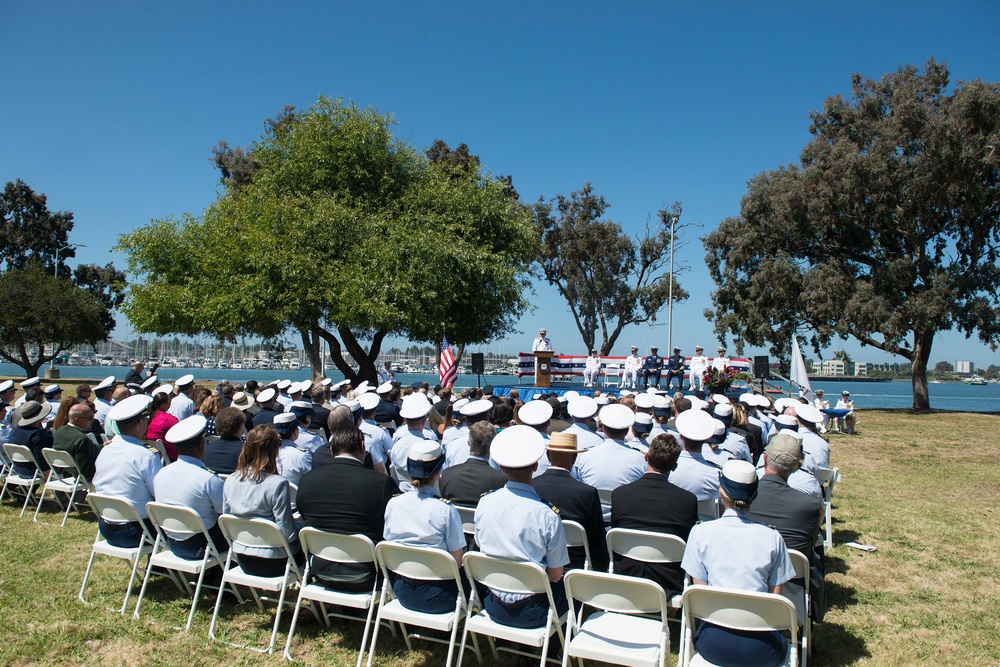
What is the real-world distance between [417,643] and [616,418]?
249 cm

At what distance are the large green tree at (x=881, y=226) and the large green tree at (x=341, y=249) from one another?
15.3 m

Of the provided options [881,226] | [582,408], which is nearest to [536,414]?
[582,408]

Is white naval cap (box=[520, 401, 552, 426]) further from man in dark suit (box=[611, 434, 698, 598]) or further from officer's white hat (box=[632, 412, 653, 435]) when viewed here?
man in dark suit (box=[611, 434, 698, 598])

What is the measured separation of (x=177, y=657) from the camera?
4484 millimetres

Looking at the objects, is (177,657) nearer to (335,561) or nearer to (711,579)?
(335,561)

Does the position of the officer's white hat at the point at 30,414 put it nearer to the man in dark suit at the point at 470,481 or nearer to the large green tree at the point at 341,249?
the man in dark suit at the point at 470,481

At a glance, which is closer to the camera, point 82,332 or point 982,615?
point 982,615

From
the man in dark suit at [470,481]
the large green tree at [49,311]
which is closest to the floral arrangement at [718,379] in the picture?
the man in dark suit at [470,481]

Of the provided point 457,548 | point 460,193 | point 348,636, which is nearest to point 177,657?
point 348,636

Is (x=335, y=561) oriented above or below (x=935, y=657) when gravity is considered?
above

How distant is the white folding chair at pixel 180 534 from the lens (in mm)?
4742

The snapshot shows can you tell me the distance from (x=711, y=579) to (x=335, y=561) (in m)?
2.36

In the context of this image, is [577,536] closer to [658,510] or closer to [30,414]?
[658,510]

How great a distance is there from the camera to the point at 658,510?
175 inches
